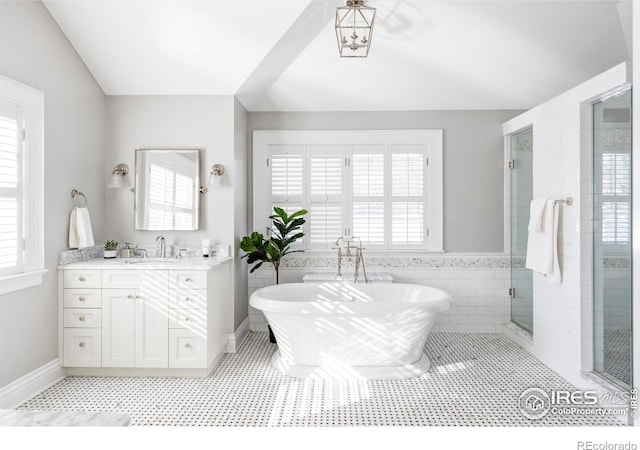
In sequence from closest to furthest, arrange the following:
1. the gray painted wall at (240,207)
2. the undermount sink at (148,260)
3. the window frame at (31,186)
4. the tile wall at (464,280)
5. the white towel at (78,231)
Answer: the window frame at (31,186), the white towel at (78,231), the undermount sink at (148,260), the gray painted wall at (240,207), the tile wall at (464,280)

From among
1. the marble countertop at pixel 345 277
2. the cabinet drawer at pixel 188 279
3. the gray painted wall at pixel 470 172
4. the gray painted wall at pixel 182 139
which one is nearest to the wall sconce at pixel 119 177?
the gray painted wall at pixel 182 139

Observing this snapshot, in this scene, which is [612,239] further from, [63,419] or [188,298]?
[63,419]

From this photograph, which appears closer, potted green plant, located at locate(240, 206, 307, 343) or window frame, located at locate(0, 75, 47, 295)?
window frame, located at locate(0, 75, 47, 295)

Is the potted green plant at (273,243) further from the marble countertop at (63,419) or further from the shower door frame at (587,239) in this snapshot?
the marble countertop at (63,419)

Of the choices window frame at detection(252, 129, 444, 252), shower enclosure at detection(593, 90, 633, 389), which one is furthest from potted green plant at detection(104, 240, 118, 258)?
shower enclosure at detection(593, 90, 633, 389)

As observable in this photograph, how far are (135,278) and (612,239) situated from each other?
359 cm

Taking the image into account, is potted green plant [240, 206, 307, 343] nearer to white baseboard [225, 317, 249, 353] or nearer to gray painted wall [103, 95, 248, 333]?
gray painted wall [103, 95, 248, 333]

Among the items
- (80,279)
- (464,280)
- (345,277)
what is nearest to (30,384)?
(80,279)

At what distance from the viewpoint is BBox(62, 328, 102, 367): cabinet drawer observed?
10.9 feet

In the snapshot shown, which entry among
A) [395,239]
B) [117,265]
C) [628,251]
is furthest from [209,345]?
[628,251]

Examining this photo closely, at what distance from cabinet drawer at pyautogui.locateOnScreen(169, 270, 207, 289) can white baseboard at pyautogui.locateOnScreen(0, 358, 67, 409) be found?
1122mm

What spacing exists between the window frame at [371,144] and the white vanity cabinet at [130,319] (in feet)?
4.92

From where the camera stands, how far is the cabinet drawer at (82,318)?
10.9 ft

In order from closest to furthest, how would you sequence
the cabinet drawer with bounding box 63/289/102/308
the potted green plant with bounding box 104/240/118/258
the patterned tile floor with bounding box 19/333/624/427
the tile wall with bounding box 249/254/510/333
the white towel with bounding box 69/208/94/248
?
the patterned tile floor with bounding box 19/333/624/427 → the cabinet drawer with bounding box 63/289/102/308 → the white towel with bounding box 69/208/94/248 → the potted green plant with bounding box 104/240/118/258 → the tile wall with bounding box 249/254/510/333
